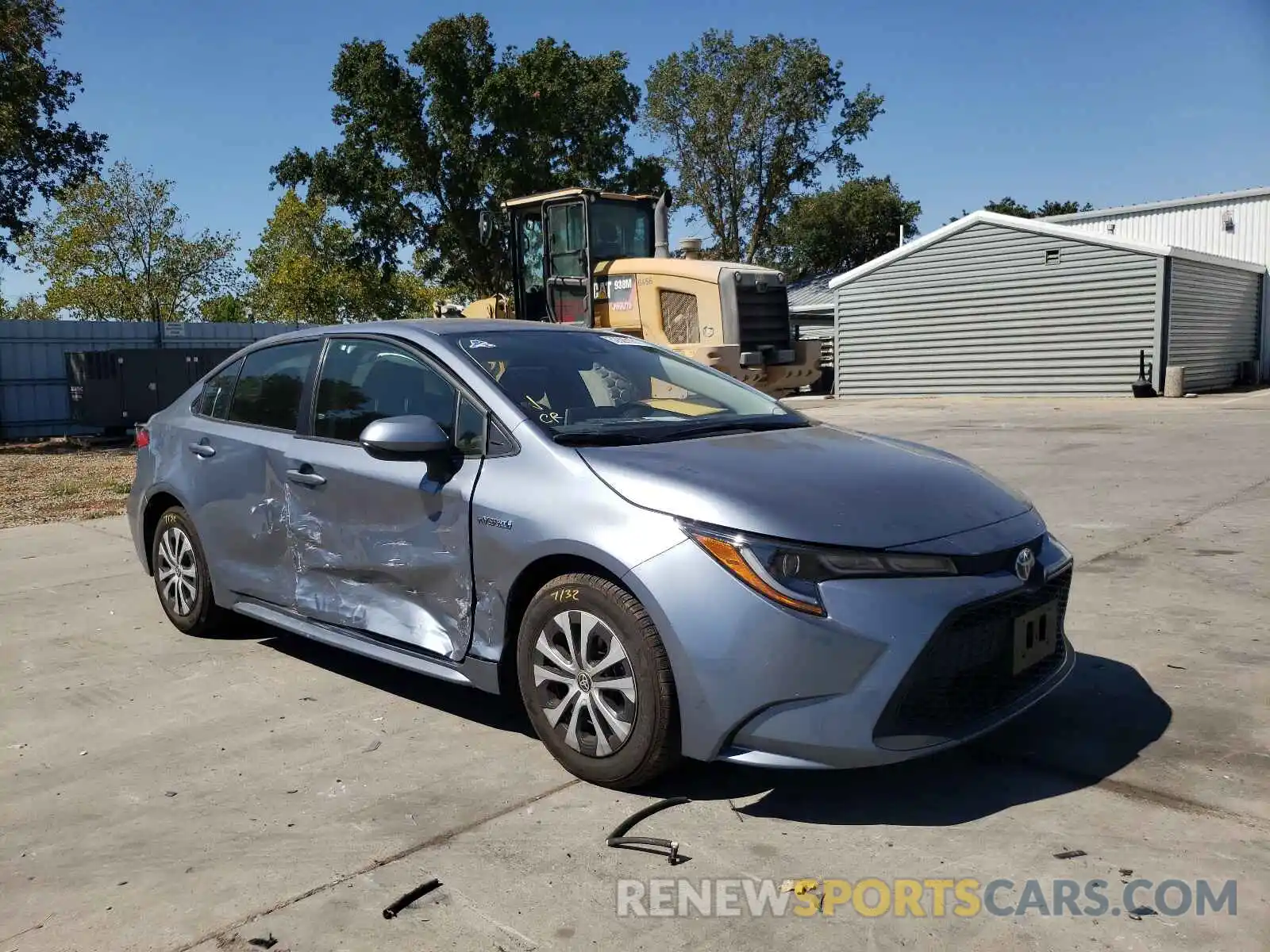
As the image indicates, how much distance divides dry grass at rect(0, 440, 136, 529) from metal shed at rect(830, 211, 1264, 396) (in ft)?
56.8

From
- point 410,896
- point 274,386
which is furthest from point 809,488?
point 274,386

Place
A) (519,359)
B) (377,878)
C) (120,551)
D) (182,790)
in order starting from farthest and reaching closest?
(120,551), (519,359), (182,790), (377,878)

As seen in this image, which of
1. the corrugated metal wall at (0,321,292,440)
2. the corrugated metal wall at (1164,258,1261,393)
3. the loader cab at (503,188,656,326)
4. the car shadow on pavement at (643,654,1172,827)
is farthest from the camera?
the corrugated metal wall at (1164,258,1261,393)

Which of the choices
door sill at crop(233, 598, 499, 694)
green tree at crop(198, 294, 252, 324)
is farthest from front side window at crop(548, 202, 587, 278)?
green tree at crop(198, 294, 252, 324)

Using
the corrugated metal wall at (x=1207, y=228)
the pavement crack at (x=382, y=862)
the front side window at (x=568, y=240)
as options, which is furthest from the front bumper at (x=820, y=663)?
the corrugated metal wall at (x=1207, y=228)

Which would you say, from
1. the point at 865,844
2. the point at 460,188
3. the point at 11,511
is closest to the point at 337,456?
the point at 865,844

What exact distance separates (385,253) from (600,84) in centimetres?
884

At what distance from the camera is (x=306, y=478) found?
443cm

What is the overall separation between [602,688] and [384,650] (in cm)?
115

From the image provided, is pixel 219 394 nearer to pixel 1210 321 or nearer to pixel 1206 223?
pixel 1210 321

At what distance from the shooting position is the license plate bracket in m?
3.35

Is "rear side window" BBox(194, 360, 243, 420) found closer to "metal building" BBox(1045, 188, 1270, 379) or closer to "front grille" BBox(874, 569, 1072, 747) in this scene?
"front grille" BBox(874, 569, 1072, 747)

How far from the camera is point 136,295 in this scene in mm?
45594

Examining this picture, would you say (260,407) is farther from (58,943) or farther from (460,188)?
(460,188)
